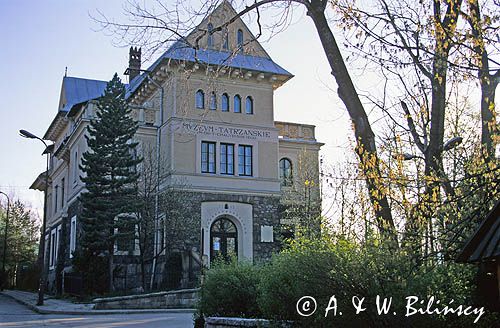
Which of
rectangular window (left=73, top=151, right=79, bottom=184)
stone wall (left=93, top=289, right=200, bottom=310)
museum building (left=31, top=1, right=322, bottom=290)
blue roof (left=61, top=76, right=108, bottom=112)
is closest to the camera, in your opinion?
stone wall (left=93, top=289, right=200, bottom=310)

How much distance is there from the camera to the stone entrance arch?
31.3 metres

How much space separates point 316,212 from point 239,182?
13.9 feet

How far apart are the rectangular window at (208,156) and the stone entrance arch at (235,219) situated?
6.14ft

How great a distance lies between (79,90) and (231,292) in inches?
1395

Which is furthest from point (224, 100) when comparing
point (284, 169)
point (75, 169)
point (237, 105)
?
point (75, 169)

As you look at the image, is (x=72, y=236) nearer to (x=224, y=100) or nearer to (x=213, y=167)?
(x=213, y=167)

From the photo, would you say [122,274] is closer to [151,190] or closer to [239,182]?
[151,190]

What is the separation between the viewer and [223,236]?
32.1 metres

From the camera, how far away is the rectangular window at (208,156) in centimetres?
3216

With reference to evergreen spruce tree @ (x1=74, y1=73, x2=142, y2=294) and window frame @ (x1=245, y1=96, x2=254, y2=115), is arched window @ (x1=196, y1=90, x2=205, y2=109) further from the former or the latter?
evergreen spruce tree @ (x1=74, y1=73, x2=142, y2=294)

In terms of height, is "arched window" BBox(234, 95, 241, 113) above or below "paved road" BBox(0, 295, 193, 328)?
above

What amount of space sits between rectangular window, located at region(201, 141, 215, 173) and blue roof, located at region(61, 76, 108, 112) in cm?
1462

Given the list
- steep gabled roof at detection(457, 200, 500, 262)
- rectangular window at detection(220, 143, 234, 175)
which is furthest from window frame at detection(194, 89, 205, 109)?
steep gabled roof at detection(457, 200, 500, 262)

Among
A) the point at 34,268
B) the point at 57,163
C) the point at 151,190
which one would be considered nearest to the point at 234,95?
the point at 151,190
